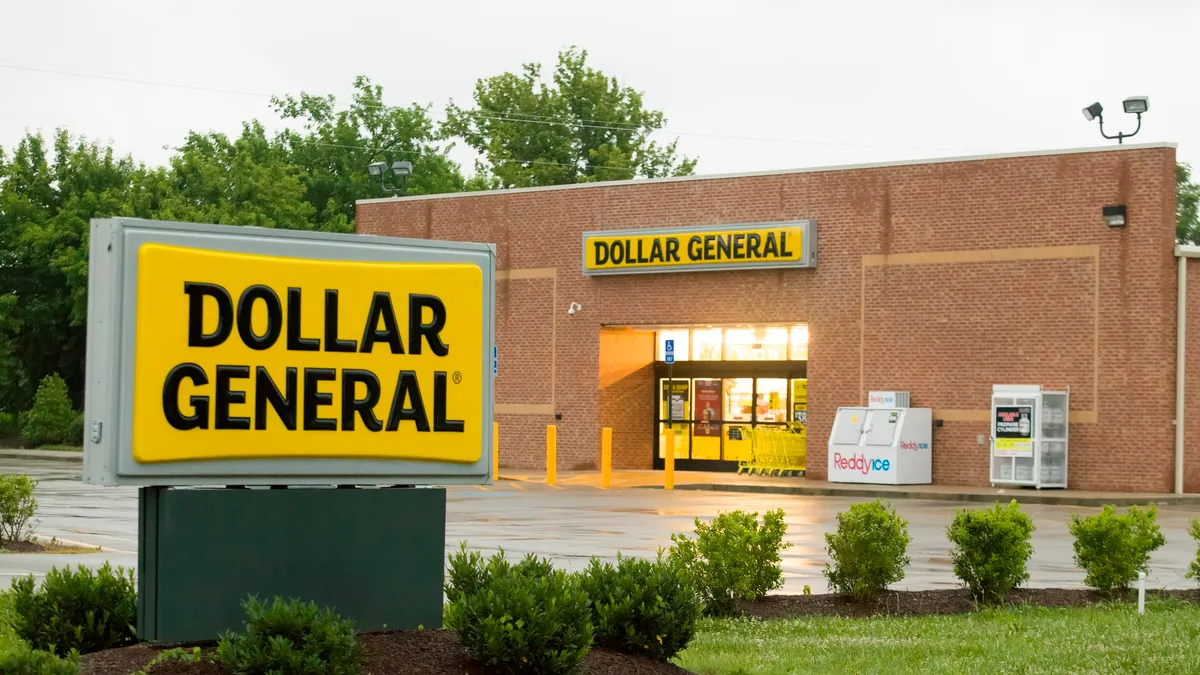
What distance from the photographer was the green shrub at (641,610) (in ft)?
26.6

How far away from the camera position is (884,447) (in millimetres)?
32438

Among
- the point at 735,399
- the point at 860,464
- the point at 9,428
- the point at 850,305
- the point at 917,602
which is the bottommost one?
the point at 9,428

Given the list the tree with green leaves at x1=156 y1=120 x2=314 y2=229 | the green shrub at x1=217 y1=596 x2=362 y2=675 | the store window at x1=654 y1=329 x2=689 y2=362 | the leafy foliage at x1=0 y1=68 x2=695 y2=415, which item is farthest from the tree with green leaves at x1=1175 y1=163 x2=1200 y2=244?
the green shrub at x1=217 y1=596 x2=362 y2=675

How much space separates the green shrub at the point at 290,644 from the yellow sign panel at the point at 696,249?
2843cm

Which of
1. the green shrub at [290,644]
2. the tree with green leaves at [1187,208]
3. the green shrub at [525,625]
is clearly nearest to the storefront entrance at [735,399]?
the green shrub at [525,625]

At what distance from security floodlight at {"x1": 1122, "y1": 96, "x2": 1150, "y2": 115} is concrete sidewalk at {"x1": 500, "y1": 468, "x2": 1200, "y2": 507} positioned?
24.7 feet

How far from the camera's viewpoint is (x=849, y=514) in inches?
515

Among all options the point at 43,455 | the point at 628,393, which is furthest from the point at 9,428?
the point at 628,393

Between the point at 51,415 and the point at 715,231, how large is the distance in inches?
1044

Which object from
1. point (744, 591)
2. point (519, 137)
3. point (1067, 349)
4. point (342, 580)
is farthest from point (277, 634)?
point (519, 137)

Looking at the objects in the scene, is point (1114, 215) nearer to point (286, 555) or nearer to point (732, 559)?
point (732, 559)

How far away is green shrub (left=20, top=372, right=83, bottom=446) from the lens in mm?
51906

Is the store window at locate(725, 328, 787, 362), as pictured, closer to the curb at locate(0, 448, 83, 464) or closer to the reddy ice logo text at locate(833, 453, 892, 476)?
the reddy ice logo text at locate(833, 453, 892, 476)

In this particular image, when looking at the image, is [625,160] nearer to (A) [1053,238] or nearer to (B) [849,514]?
(A) [1053,238]
